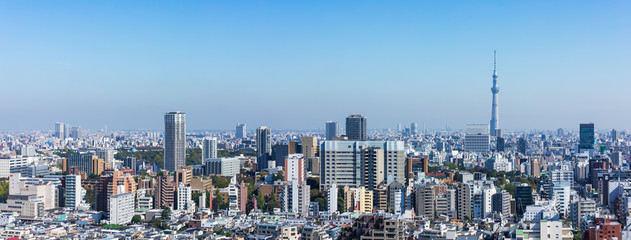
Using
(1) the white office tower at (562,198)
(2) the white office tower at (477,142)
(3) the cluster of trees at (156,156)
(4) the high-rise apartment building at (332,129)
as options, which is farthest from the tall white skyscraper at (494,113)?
(1) the white office tower at (562,198)

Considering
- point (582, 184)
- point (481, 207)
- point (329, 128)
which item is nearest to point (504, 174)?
point (582, 184)

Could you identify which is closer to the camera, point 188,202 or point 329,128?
point 188,202

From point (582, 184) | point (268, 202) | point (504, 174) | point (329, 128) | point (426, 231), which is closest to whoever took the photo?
point (426, 231)

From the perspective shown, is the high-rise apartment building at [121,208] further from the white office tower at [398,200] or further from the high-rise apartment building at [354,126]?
the high-rise apartment building at [354,126]

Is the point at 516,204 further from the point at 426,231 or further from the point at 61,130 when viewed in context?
the point at 61,130

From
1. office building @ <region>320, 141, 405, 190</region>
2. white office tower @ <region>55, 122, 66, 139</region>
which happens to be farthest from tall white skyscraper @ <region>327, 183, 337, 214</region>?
white office tower @ <region>55, 122, 66, 139</region>

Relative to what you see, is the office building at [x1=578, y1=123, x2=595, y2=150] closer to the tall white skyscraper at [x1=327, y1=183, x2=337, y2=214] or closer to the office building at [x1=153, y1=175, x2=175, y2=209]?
the tall white skyscraper at [x1=327, y1=183, x2=337, y2=214]
